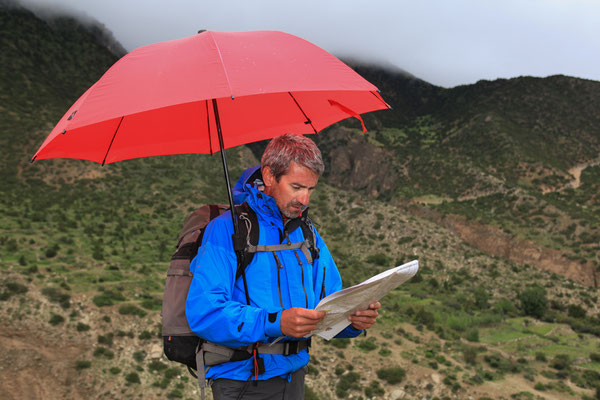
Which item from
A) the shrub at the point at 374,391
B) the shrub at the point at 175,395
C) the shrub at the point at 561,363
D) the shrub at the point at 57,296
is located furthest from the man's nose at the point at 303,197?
the shrub at the point at 561,363

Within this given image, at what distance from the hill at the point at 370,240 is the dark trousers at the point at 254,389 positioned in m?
9.04

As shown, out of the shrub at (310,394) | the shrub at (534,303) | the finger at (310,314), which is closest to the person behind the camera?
the finger at (310,314)

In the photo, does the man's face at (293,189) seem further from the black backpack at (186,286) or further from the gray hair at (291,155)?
the black backpack at (186,286)

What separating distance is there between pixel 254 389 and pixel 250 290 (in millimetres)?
535

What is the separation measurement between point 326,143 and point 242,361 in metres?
60.1

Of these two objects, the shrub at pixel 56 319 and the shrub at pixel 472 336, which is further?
the shrub at pixel 472 336

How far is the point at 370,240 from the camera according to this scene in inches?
1436

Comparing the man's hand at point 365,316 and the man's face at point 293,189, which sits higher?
the man's face at point 293,189

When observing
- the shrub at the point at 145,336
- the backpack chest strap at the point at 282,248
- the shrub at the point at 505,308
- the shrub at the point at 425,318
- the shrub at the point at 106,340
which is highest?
the backpack chest strap at the point at 282,248

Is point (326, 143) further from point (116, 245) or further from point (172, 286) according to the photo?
point (172, 286)

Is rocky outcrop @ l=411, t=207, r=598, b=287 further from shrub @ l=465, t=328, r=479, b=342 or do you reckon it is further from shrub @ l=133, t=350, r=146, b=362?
shrub @ l=133, t=350, r=146, b=362

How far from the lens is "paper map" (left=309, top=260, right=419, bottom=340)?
184 centimetres

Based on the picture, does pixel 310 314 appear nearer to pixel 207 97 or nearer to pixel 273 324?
pixel 273 324

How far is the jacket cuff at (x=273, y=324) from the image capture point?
1.87 metres
